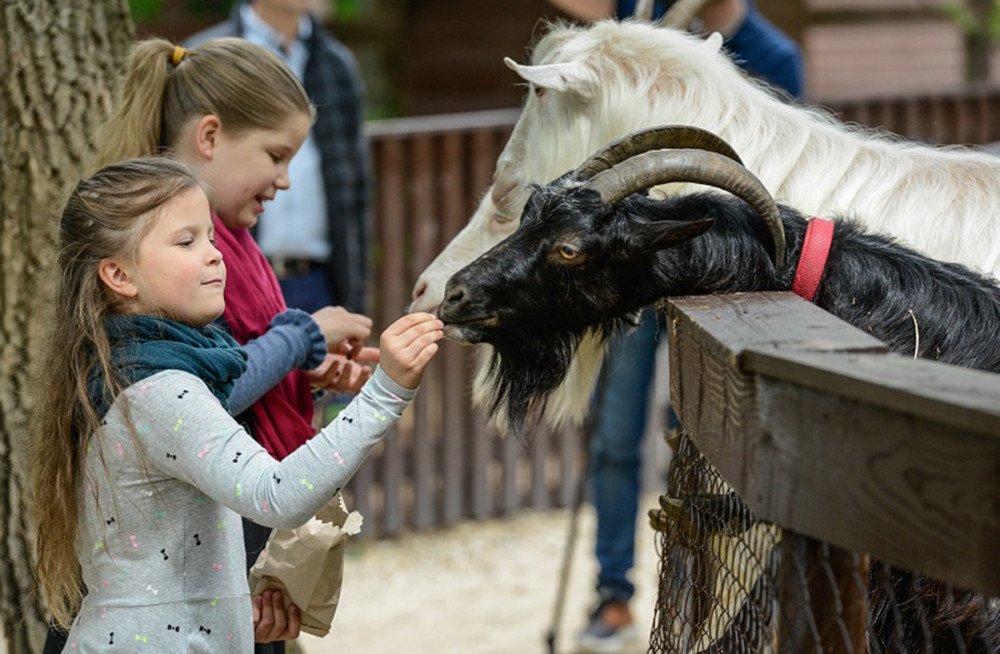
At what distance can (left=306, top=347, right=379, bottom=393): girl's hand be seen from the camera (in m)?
3.14

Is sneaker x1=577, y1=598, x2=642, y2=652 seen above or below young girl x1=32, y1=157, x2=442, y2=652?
below

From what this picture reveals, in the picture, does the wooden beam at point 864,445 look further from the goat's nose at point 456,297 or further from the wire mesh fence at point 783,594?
the goat's nose at point 456,297

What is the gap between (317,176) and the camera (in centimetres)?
539

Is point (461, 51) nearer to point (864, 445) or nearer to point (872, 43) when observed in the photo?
point (872, 43)

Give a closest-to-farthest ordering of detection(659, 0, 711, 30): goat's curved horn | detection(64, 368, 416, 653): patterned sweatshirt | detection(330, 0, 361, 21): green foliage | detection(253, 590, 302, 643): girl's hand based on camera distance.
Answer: detection(64, 368, 416, 653): patterned sweatshirt
detection(253, 590, 302, 643): girl's hand
detection(659, 0, 711, 30): goat's curved horn
detection(330, 0, 361, 21): green foliage

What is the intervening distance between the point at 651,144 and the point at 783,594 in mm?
1181

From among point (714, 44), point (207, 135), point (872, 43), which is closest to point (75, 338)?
point (207, 135)

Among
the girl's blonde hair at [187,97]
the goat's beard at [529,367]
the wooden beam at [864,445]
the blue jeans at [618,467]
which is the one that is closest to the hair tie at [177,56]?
the girl's blonde hair at [187,97]

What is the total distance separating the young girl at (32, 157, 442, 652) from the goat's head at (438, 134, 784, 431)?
412 mm

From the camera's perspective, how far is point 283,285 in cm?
523

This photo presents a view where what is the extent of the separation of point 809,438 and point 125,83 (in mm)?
2057

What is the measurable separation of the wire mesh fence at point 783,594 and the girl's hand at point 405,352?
1.87 ft

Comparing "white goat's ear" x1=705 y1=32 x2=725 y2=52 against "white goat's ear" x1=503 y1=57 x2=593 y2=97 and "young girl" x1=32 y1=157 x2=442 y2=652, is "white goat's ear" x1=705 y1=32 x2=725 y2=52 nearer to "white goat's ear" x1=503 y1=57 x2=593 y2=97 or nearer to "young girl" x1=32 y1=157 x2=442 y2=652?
"white goat's ear" x1=503 y1=57 x2=593 y2=97

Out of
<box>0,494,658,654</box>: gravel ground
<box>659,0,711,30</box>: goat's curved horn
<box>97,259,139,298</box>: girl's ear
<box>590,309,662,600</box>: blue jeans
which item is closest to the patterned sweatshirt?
<box>97,259,139,298</box>: girl's ear
